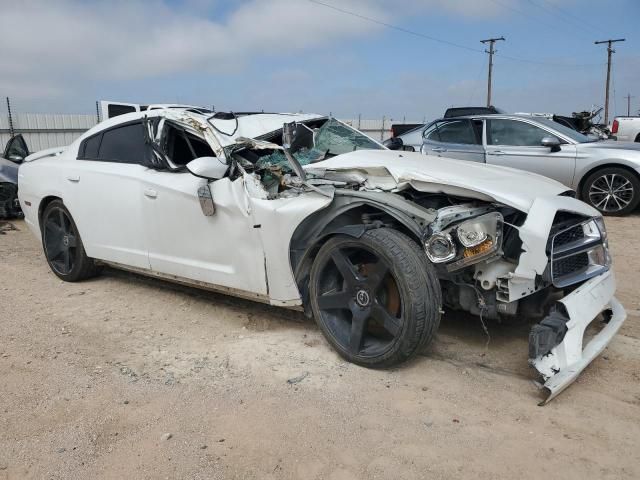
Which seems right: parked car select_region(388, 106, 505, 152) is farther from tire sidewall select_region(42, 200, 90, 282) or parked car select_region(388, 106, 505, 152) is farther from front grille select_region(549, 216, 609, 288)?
tire sidewall select_region(42, 200, 90, 282)

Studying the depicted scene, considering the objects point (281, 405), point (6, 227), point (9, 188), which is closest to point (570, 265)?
point (281, 405)

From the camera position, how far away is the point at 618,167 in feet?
26.8

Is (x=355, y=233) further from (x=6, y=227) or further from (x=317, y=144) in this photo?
(x=6, y=227)

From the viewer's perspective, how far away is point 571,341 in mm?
3002

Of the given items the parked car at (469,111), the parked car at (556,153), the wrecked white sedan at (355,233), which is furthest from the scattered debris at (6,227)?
the parked car at (469,111)

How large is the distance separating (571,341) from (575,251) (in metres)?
0.57

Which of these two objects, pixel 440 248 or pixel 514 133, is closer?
pixel 440 248

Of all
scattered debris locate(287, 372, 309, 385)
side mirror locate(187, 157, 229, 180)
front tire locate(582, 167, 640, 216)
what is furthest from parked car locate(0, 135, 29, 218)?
front tire locate(582, 167, 640, 216)

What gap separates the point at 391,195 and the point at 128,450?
199 centimetres

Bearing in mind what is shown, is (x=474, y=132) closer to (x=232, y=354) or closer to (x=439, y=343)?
(x=439, y=343)

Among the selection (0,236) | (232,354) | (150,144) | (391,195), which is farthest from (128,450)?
(0,236)

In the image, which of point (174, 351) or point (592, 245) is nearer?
point (592, 245)

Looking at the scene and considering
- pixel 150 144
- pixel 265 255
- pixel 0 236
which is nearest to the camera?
pixel 265 255

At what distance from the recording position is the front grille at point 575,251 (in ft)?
10.5
